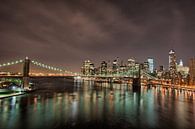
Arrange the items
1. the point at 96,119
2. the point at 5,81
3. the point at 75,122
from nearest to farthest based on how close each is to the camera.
→ the point at 75,122, the point at 96,119, the point at 5,81

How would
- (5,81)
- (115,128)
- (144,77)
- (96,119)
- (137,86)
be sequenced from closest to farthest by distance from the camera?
1. (115,128)
2. (96,119)
3. (5,81)
4. (137,86)
5. (144,77)

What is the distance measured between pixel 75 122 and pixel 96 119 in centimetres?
261

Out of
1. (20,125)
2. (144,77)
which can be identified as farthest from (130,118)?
(144,77)

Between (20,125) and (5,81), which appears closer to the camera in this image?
(20,125)

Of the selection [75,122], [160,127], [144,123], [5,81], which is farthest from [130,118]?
[5,81]

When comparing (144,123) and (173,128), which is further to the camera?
(144,123)

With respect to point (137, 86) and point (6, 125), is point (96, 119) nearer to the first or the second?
point (6, 125)

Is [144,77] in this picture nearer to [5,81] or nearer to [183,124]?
[5,81]

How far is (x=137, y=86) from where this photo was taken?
269 feet

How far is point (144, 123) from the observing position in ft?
71.1

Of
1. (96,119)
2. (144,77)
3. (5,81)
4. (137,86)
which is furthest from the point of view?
(144,77)

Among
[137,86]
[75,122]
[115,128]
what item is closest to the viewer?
[115,128]

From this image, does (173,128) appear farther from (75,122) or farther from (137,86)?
(137,86)

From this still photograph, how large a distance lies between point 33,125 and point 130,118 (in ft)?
33.7
